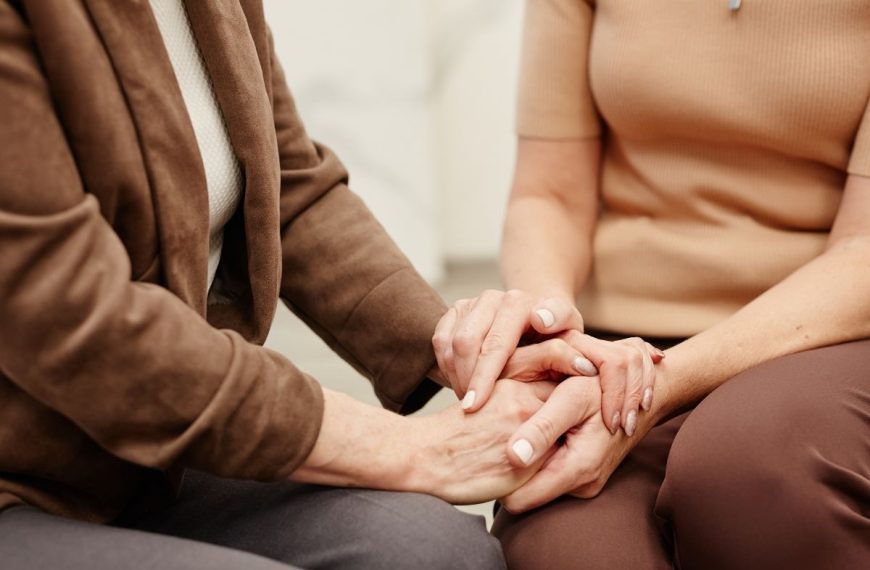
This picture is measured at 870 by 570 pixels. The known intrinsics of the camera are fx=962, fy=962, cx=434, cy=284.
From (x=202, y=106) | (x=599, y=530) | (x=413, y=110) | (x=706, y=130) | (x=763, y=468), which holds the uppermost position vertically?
(x=202, y=106)

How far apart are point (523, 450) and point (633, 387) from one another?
0.46 ft

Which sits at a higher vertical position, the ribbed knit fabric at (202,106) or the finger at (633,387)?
the ribbed knit fabric at (202,106)

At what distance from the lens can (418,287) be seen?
1046 millimetres

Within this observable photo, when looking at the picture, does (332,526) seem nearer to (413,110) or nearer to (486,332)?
(486,332)

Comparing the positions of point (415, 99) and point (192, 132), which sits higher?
point (192, 132)

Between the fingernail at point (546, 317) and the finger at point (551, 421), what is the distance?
0.06 metres

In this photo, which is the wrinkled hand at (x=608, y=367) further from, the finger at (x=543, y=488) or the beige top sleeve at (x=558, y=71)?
the beige top sleeve at (x=558, y=71)

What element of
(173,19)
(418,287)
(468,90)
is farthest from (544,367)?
(468,90)

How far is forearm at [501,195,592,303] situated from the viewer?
111 cm

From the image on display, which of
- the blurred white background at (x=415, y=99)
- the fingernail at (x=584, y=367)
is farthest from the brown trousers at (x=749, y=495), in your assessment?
the blurred white background at (x=415, y=99)

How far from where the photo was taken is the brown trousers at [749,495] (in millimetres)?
783

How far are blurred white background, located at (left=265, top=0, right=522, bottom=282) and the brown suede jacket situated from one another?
51.2 inches

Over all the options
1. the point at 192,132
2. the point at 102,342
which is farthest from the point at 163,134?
the point at 102,342

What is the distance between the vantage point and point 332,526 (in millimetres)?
785
